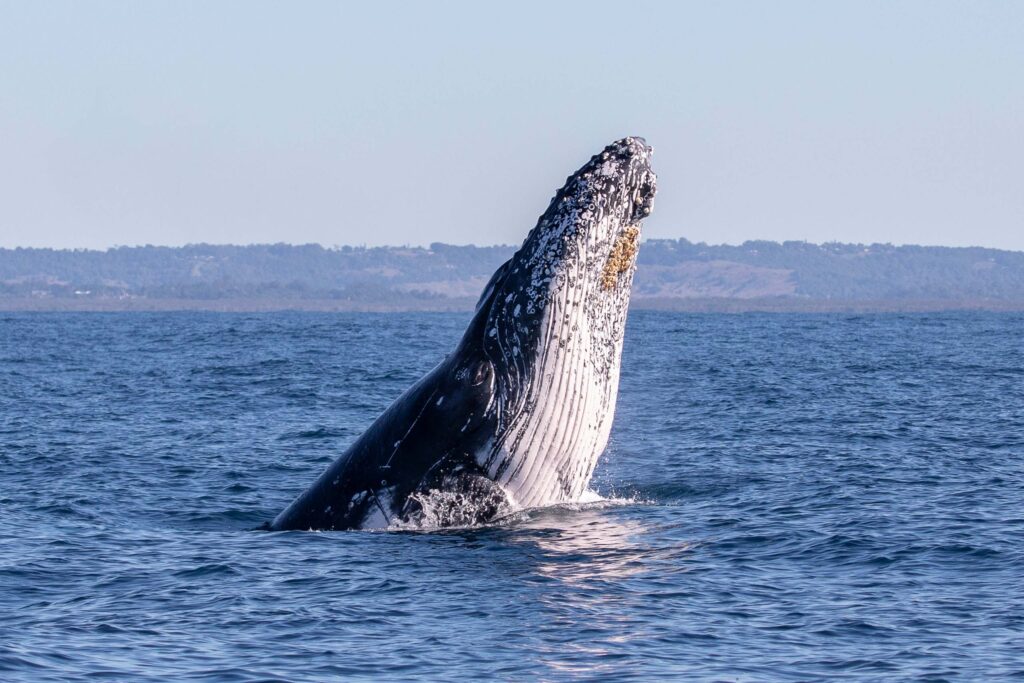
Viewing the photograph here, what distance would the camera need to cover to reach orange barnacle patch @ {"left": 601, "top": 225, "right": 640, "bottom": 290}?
13023 millimetres

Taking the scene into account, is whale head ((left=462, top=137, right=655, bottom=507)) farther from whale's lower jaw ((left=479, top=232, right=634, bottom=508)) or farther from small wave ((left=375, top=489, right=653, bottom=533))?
small wave ((left=375, top=489, right=653, bottom=533))

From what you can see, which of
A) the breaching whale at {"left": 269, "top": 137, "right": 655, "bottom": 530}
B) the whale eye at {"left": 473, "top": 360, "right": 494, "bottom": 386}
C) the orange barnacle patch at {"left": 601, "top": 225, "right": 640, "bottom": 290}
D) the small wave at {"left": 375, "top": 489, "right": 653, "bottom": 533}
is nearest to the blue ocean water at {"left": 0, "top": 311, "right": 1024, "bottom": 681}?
the small wave at {"left": 375, "top": 489, "right": 653, "bottom": 533}

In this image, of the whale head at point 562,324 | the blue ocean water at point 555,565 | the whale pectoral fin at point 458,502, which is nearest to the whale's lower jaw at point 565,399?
the whale head at point 562,324

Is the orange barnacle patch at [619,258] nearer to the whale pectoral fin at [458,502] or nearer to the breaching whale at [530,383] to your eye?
the breaching whale at [530,383]

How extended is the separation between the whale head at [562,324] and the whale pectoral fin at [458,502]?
0.12 meters

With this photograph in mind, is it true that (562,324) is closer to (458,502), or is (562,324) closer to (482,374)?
(482,374)

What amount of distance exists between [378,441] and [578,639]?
2883 millimetres

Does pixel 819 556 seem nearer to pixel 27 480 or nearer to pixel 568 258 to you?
pixel 568 258

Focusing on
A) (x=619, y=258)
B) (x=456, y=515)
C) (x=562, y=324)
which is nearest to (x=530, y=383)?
(x=562, y=324)

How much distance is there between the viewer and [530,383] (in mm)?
12789

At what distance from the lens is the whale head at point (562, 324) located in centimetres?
1277

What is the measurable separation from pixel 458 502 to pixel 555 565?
40.2 inches

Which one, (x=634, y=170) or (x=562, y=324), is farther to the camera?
(x=634, y=170)

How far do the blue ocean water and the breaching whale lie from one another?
0.44 meters
